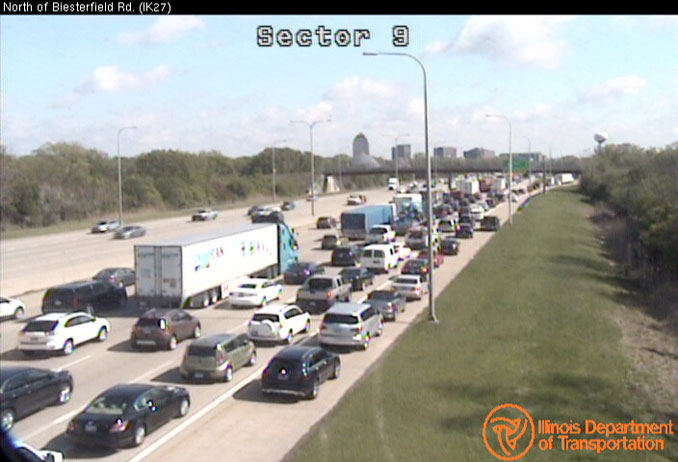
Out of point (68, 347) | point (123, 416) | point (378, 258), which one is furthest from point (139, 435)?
point (378, 258)

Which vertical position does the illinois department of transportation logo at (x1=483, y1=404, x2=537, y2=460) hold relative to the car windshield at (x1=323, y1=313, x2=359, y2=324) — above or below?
below

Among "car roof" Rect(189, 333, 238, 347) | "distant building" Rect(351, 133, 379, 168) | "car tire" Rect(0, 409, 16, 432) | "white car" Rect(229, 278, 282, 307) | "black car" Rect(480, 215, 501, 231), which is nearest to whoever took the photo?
"car tire" Rect(0, 409, 16, 432)

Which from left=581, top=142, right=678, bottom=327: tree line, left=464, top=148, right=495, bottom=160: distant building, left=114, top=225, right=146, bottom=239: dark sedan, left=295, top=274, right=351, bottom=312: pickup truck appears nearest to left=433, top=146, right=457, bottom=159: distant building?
left=464, top=148, right=495, bottom=160: distant building

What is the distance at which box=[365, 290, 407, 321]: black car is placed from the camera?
85.4 feet

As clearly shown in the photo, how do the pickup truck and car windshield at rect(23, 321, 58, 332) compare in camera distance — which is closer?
car windshield at rect(23, 321, 58, 332)

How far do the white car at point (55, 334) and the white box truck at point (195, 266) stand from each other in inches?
197

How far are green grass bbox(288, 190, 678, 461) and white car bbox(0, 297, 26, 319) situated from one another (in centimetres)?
1525

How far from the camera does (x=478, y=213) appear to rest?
7125cm

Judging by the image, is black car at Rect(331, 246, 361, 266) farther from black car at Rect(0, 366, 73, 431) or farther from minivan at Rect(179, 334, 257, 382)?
black car at Rect(0, 366, 73, 431)

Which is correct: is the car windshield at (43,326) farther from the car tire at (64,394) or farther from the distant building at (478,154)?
the distant building at (478,154)

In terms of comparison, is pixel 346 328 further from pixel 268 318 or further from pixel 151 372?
pixel 151 372

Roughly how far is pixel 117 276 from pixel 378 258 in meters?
13.3

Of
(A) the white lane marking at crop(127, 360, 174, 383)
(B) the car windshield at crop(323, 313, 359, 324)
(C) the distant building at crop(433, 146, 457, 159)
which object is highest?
(C) the distant building at crop(433, 146, 457, 159)

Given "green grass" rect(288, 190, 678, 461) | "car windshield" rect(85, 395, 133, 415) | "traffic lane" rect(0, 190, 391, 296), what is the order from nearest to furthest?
"green grass" rect(288, 190, 678, 461) → "car windshield" rect(85, 395, 133, 415) → "traffic lane" rect(0, 190, 391, 296)
